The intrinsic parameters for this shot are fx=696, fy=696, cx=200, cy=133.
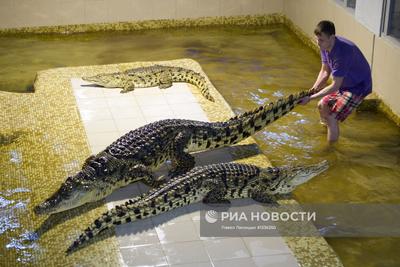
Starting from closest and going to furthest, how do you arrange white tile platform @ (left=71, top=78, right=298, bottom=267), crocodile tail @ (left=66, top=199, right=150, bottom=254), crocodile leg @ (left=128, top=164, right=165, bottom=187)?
white tile platform @ (left=71, top=78, right=298, bottom=267) → crocodile tail @ (left=66, top=199, right=150, bottom=254) → crocodile leg @ (left=128, top=164, right=165, bottom=187)

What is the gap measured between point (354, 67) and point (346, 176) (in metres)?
1.18

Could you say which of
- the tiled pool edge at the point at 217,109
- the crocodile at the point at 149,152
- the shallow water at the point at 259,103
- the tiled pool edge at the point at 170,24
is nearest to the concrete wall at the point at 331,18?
the tiled pool edge at the point at 170,24

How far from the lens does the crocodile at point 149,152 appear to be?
20.0 feet

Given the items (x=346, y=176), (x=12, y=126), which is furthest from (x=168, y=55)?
(x=346, y=176)

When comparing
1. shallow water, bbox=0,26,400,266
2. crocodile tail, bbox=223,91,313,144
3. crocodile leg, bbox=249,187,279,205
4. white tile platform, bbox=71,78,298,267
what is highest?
crocodile tail, bbox=223,91,313,144

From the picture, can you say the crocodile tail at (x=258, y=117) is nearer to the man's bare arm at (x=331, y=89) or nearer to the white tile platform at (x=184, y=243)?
the man's bare arm at (x=331, y=89)

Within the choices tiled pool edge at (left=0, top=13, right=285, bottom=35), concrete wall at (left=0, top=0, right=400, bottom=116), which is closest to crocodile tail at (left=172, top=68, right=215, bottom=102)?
concrete wall at (left=0, top=0, right=400, bottom=116)

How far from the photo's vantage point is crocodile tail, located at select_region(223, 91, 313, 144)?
7.23m

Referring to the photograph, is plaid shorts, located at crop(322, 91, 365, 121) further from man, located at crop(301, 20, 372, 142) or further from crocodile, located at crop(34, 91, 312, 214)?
crocodile, located at crop(34, 91, 312, 214)

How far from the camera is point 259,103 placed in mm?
9188

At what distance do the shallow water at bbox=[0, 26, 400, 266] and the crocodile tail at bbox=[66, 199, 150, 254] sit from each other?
0.40 meters

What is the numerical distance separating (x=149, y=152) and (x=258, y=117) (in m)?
1.31

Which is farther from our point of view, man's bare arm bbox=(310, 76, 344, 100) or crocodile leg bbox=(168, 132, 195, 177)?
man's bare arm bbox=(310, 76, 344, 100)

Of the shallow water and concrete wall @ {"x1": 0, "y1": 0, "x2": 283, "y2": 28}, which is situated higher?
concrete wall @ {"x1": 0, "y1": 0, "x2": 283, "y2": 28}
